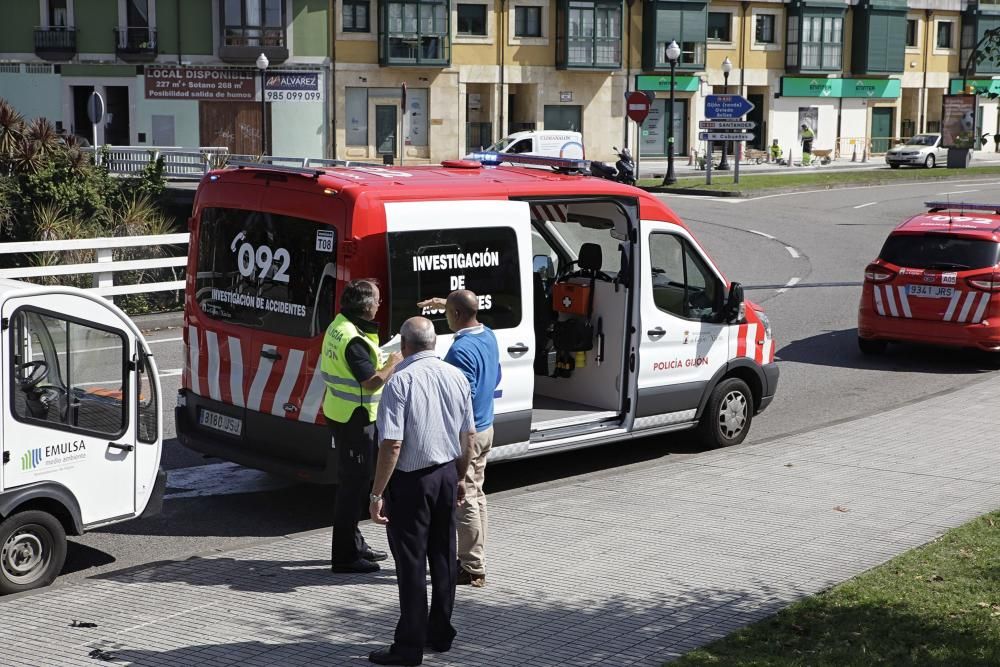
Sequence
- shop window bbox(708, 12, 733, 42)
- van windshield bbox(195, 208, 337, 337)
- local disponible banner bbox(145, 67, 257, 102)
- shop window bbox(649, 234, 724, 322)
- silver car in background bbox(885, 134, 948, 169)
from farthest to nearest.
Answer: shop window bbox(708, 12, 733, 42), silver car in background bbox(885, 134, 948, 169), local disponible banner bbox(145, 67, 257, 102), shop window bbox(649, 234, 724, 322), van windshield bbox(195, 208, 337, 337)

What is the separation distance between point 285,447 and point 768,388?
15.2ft

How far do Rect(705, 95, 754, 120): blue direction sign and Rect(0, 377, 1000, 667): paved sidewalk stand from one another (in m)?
30.9

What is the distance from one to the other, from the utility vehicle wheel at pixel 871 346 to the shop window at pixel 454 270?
313 inches

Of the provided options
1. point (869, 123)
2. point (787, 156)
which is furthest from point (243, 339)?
point (869, 123)

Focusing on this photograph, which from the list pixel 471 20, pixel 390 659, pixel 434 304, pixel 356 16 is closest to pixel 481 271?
pixel 434 304

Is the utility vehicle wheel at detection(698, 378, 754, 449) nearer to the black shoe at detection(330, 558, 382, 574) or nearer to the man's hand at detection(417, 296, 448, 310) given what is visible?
the man's hand at detection(417, 296, 448, 310)

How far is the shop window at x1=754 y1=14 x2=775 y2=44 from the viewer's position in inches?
2564

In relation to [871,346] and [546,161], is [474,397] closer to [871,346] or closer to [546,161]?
[546,161]

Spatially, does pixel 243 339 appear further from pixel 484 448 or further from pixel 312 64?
pixel 312 64

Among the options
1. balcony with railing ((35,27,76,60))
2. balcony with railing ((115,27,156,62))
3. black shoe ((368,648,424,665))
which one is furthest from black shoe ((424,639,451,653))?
balcony with railing ((35,27,76,60))

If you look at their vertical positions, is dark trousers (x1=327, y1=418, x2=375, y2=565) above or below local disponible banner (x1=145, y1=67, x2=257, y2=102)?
below

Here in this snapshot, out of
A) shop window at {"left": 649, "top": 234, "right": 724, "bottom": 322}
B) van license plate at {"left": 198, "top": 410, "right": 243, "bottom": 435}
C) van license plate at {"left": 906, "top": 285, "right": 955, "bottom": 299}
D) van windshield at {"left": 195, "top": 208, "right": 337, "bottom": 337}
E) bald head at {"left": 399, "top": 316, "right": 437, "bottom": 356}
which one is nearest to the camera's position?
bald head at {"left": 399, "top": 316, "right": 437, "bottom": 356}

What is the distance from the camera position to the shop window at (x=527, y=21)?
58344 mm

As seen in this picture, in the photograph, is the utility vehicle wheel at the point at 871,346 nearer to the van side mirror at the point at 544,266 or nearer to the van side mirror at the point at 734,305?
the van side mirror at the point at 734,305
